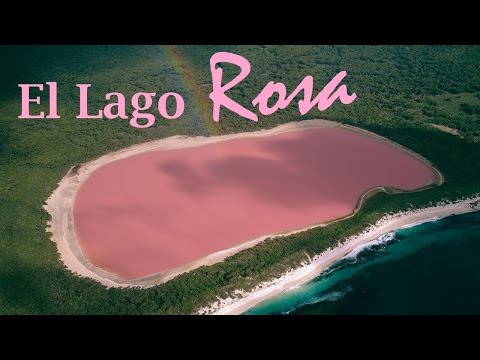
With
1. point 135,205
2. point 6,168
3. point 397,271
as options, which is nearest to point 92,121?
point 6,168

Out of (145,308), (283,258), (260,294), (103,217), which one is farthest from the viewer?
(103,217)

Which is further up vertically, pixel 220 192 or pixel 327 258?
pixel 220 192

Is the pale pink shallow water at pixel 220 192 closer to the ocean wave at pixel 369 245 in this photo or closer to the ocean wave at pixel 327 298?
the ocean wave at pixel 369 245

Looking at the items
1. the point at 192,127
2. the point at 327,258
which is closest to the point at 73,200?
the point at 192,127

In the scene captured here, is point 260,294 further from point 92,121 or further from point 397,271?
point 92,121

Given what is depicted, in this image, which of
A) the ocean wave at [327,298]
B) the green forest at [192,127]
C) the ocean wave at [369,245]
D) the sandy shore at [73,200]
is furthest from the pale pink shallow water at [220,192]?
the ocean wave at [327,298]

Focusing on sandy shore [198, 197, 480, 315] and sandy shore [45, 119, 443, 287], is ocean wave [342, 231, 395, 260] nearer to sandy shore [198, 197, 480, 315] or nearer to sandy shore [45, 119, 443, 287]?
sandy shore [198, 197, 480, 315]

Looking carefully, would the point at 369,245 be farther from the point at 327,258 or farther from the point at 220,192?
the point at 220,192
